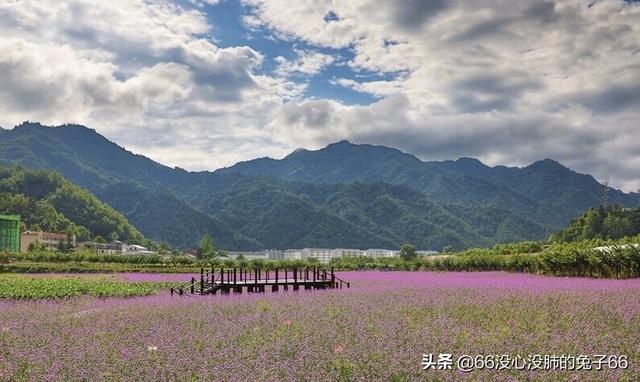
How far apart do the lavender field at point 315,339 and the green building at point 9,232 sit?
11937cm

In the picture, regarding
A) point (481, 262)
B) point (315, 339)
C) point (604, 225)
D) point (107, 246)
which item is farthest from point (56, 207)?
point (315, 339)

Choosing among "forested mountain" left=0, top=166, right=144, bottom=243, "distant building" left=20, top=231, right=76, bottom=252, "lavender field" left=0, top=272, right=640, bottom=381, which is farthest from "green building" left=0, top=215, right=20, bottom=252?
"lavender field" left=0, top=272, right=640, bottom=381

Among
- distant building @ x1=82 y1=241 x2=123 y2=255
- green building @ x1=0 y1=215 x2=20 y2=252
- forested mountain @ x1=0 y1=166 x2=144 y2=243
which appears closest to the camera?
green building @ x1=0 y1=215 x2=20 y2=252

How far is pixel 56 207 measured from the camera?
172 m

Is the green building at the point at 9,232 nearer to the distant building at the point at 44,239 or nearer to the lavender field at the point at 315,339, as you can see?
the distant building at the point at 44,239

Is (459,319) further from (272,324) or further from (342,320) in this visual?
(272,324)

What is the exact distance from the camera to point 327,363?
31.1 feet

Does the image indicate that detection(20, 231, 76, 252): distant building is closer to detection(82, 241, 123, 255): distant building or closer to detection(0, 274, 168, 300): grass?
detection(82, 241, 123, 255): distant building

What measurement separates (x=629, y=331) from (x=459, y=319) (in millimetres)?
3742

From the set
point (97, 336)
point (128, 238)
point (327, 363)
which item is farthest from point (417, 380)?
point (128, 238)

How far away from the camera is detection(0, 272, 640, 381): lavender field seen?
9.13 metres

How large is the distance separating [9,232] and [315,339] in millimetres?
130826

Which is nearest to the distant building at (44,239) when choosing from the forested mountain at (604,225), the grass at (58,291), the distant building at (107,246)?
the distant building at (107,246)

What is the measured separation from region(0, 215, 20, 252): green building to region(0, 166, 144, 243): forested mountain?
98.5ft
